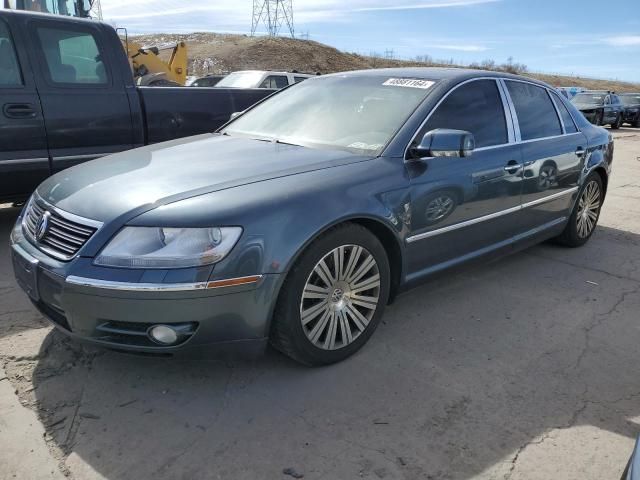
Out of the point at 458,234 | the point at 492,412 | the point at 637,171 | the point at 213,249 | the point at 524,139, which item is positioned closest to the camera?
the point at 213,249

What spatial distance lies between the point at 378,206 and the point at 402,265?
46cm

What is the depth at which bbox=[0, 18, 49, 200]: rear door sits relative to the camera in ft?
15.3

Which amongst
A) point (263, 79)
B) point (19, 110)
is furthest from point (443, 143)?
point (263, 79)

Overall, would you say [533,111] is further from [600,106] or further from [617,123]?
[617,123]

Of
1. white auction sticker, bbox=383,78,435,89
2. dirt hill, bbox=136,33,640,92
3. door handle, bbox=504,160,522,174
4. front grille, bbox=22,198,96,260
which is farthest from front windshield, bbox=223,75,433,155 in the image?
dirt hill, bbox=136,33,640,92

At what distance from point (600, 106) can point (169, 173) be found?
2432cm

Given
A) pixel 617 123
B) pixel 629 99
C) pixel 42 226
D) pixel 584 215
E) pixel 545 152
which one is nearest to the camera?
pixel 42 226

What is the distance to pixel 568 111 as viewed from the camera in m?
5.11

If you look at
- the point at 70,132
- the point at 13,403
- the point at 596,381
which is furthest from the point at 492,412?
the point at 70,132

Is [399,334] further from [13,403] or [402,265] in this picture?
[13,403]

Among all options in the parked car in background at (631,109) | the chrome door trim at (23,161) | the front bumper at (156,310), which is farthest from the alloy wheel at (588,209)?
the parked car in background at (631,109)

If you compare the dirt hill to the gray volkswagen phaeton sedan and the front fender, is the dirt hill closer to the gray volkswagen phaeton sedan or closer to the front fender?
the gray volkswagen phaeton sedan

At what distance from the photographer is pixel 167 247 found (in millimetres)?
2521

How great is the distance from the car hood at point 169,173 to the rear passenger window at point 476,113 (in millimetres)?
782
